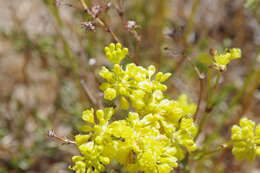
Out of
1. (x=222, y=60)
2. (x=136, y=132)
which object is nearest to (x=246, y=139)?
(x=222, y=60)

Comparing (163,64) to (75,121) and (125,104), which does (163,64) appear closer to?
(75,121)

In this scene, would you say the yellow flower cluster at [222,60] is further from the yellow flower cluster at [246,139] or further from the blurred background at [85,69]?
the blurred background at [85,69]

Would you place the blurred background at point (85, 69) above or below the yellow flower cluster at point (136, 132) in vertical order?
above

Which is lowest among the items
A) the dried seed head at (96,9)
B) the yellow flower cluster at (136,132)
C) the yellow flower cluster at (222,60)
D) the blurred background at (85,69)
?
the yellow flower cluster at (136,132)

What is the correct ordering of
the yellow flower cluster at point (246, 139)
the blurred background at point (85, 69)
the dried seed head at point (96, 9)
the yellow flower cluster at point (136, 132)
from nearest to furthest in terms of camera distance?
the yellow flower cluster at point (136, 132), the yellow flower cluster at point (246, 139), the dried seed head at point (96, 9), the blurred background at point (85, 69)

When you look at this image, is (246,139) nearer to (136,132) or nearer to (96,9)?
(136,132)

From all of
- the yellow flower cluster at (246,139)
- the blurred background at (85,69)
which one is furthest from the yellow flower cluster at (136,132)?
the blurred background at (85,69)
